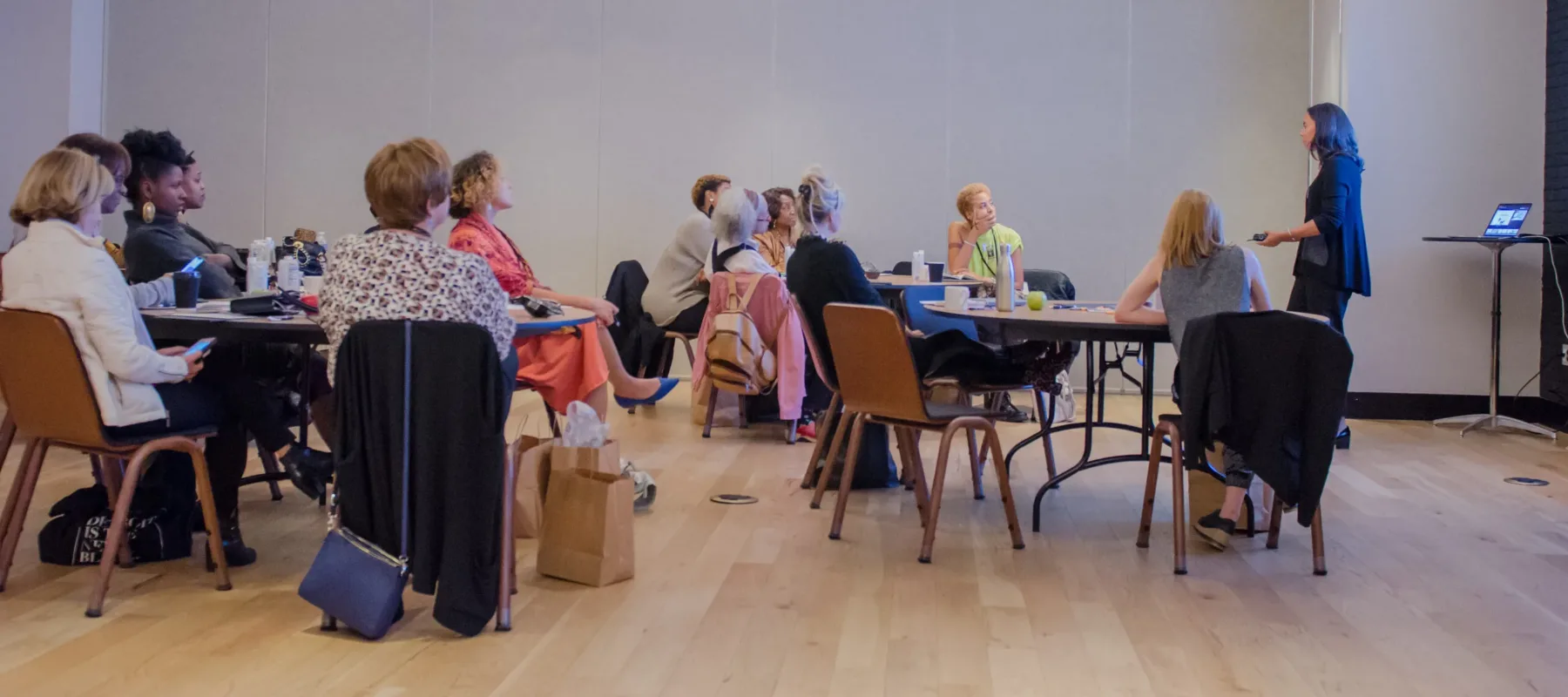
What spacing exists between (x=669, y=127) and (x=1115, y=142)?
2923mm

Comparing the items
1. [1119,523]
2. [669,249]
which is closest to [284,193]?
[669,249]

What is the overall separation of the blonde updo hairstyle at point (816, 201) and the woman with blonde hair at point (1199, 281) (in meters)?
1.17

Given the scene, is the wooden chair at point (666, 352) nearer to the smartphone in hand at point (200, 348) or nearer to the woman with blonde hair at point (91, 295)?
the smartphone in hand at point (200, 348)

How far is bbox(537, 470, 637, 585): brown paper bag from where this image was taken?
3416mm

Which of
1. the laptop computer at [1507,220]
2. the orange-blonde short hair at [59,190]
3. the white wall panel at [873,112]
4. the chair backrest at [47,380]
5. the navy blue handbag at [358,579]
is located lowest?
the navy blue handbag at [358,579]

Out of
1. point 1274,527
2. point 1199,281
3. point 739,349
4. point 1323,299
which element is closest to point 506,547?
point 1199,281

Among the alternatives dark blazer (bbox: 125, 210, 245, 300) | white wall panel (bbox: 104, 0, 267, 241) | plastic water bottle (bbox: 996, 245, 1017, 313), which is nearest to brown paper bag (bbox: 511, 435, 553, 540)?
dark blazer (bbox: 125, 210, 245, 300)

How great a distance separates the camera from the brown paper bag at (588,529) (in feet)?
11.2

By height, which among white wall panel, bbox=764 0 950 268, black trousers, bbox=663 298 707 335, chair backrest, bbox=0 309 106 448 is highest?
white wall panel, bbox=764 0 950 268

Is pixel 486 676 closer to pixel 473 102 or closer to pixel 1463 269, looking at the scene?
pixel 1463 269

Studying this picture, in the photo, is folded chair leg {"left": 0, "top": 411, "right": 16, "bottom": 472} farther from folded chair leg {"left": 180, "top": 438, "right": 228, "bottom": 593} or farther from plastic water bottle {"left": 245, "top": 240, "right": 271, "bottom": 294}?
plastic water bottle {"left": 245, "top": 240, "right": 271, "bottom": 294}

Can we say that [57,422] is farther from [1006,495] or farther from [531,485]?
[1006,495]

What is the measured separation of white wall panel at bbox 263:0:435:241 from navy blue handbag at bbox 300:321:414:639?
6.38m

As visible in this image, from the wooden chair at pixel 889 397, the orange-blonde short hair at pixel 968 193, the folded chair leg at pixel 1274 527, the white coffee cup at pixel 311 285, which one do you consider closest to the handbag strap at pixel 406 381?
the white coffee cup at pixel 311 285
